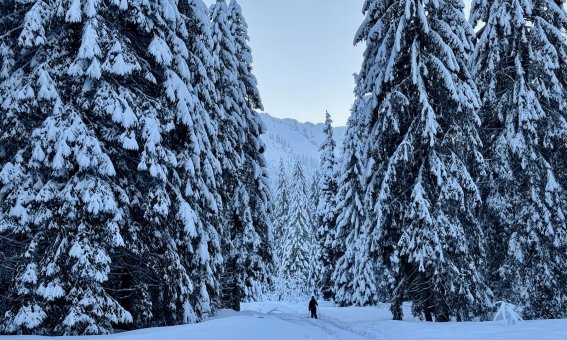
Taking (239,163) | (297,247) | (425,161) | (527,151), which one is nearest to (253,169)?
(239,163)

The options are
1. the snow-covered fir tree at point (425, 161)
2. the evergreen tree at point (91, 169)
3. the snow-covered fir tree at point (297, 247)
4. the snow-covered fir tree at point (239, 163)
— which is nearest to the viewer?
the evergreen tree at point (91, 169)

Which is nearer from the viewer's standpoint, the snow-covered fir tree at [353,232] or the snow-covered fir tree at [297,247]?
the snow-covered fir tree at [353,232]

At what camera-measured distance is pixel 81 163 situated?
34.0 ft

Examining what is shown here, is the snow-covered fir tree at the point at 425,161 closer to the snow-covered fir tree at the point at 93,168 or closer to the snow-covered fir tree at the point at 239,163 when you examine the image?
the snow-covered fir tree at the point at 93,168

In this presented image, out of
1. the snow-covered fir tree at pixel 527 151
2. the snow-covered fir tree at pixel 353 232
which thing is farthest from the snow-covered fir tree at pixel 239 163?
the snow-covered fir tree at pixel 527 151

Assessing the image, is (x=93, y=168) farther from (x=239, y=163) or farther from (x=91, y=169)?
(x=239, y=163)

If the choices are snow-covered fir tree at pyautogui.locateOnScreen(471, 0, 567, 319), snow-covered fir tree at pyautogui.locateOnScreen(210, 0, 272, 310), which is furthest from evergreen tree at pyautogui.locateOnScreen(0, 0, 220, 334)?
snow-covered fir tree at pyautogui.locateOnScreen(471, 0, 567, 319)

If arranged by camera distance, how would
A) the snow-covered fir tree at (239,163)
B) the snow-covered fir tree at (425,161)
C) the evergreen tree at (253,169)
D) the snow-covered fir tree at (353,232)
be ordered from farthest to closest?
the snow-covered fir tree at (353,232)
the evergreen tree at (253,169)
the snow-covered fir tree at (239,163)
the snow-covered fir tree at (425,161)

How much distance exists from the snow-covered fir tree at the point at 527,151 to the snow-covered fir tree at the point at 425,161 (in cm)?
172

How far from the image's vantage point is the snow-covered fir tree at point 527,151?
650 inches

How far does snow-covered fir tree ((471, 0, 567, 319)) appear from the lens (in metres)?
16.5

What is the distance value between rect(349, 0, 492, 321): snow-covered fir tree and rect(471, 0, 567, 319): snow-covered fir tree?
67.7 inches

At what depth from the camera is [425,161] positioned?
51.6 ft

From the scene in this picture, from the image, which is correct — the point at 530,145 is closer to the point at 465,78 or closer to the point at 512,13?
the point at 465,78
